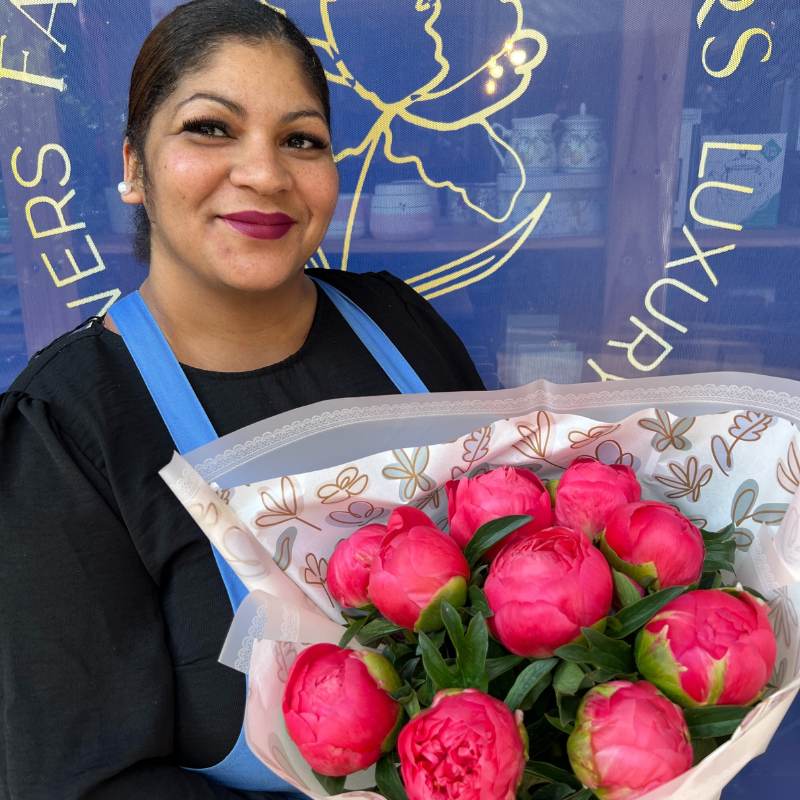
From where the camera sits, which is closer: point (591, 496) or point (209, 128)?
point (591, 496)

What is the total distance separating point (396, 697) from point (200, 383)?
538 mm

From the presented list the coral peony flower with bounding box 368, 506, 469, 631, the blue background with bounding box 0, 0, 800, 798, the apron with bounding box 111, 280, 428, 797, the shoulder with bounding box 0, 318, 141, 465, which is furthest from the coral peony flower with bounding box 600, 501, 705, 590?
the blue background with bounding box 0, 0, 800, 798

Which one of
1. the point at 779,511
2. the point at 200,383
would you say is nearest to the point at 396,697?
the point at 779,511

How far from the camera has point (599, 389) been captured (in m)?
0.65

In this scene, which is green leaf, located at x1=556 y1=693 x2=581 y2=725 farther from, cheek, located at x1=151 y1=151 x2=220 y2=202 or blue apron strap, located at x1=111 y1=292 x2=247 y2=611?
cheek, located at x1=151 y1=151 x2=220 y2=202

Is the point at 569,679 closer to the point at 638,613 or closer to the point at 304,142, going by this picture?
the point at 638,613

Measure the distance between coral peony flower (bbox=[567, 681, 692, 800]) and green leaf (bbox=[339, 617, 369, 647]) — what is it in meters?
0.16

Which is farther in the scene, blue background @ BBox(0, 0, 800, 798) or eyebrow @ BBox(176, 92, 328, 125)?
blue background @ BBox(0, 0, 800, 798)

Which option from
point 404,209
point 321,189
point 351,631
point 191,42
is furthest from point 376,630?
point 404,209

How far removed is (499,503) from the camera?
543mm

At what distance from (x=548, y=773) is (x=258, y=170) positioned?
662 mm

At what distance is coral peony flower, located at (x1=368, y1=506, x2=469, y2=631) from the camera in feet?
1.60

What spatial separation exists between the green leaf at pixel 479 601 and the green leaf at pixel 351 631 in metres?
0.08

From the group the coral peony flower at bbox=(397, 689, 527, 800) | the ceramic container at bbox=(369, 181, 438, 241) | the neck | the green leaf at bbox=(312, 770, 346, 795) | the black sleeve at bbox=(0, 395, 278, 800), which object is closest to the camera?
the coral peony flower at bbox=(397, 689, 527, 800)
